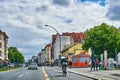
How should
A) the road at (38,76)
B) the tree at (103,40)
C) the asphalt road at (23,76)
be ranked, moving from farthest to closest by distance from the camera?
the tree at (103,40)
the asphalt road at (23,76)
the road at (38,76)

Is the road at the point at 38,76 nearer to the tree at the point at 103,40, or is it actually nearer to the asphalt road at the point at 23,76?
the asphalt road at the point at 23,76

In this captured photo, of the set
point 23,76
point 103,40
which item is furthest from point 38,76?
point 103,40

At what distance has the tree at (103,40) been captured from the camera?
9069 cm

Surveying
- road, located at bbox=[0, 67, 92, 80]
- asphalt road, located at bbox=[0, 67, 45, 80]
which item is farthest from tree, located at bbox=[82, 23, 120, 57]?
asphalt road, located at bbox=[0, 67, 45, 80]

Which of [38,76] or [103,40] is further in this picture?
[103,40]

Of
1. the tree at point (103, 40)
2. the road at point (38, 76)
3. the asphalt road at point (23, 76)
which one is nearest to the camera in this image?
the road at point (38, 76)

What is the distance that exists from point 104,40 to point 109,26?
216 inches

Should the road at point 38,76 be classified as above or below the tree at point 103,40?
below

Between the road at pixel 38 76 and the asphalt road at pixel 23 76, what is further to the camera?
the asphalt road at pixel 23 76

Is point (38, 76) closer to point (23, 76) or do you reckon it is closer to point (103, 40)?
point (23, 76)

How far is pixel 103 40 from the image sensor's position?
91562 mm

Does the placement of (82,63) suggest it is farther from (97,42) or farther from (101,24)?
(101,24)

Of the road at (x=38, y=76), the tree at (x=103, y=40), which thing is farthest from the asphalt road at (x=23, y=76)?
the tree at (x=103, y=40)

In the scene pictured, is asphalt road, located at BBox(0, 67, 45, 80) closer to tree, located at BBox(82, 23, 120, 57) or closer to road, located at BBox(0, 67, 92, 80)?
road, located at BBox(0, 67, 92, 80)
